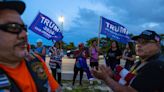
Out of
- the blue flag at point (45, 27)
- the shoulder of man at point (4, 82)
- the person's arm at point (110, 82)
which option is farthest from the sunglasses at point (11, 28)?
the blue flag at point (45, 27)

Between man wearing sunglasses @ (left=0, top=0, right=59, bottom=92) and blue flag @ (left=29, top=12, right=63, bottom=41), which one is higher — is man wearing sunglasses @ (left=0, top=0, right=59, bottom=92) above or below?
below

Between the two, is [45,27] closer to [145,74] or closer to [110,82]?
[110,82]

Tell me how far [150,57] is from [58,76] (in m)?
10.0

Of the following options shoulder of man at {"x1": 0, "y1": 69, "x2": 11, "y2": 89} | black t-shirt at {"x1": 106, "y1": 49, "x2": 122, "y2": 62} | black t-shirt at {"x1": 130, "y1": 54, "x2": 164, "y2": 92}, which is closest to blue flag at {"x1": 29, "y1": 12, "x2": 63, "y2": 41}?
black t-shirt at {"x1": 106, "y1": 49, "x2": 122, "y2": 62}

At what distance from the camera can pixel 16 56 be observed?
10.7 feet

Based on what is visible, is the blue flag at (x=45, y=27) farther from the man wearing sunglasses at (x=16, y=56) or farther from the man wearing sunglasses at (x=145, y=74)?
the man wearing sunglasses at (x=16, y=56)

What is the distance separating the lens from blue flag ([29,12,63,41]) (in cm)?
1806

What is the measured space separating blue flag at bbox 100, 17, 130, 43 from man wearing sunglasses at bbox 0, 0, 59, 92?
642 inches

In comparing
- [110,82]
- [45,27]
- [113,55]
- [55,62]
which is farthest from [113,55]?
[110,82]

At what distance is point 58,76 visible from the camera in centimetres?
1505

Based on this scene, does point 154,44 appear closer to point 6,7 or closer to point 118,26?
point 6,7

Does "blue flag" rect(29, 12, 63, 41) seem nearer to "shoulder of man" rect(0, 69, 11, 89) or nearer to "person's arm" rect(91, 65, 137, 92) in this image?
"person's arm" rect(91, 65, 137, 92)

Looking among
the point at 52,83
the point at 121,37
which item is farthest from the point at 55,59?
the point at 52,83

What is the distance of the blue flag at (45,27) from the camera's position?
18.1 meters
